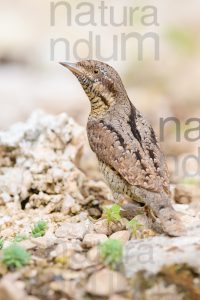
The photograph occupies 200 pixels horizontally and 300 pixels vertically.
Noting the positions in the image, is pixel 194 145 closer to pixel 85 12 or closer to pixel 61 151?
pixel 61 151

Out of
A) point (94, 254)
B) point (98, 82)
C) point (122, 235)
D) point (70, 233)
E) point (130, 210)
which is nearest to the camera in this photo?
point (94, 254)

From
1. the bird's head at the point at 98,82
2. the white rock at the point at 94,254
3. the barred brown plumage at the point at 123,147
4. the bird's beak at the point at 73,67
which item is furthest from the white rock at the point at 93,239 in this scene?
the bird's beak at the point at 73,67

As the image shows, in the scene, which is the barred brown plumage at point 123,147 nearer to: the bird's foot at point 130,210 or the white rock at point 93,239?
the bird's foot at point 130,210

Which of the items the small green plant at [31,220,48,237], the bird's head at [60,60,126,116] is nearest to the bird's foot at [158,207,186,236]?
the small green plant at [31,220,48,237]

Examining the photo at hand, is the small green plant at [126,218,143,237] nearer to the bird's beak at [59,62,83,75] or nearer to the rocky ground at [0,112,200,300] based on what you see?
the rocky ground at [0,112,200,300]

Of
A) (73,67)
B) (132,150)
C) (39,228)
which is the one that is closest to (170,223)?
(132,150)

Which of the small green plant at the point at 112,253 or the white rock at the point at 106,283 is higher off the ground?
the small green plant at the point at 112,253

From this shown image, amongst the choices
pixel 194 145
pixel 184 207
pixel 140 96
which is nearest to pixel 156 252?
pixel 184 207

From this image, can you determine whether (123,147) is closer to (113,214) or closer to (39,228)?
(113,214)
